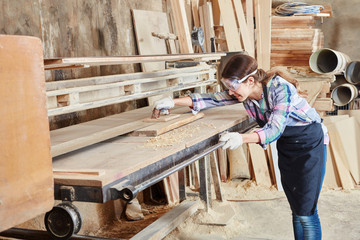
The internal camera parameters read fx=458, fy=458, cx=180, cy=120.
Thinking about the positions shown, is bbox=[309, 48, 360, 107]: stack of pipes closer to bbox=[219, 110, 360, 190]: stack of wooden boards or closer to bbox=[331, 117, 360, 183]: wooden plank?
bbox=[219, 110, 360, 190]: stack of wooden boards

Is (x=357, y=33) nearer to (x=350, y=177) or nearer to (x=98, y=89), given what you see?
(x=350, y=177)

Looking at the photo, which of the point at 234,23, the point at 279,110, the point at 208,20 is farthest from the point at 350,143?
the point at 279,110

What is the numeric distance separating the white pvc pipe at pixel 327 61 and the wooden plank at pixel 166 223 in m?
3.14

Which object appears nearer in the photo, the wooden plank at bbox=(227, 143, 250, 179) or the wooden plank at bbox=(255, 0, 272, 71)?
the wooden plank at bbox=(255, 0, 272, 71)

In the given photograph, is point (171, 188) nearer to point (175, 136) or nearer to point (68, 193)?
point (175, 136)

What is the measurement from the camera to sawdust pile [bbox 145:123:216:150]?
2383mm

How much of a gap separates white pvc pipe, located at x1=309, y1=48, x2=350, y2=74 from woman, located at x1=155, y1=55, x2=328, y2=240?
311 cm

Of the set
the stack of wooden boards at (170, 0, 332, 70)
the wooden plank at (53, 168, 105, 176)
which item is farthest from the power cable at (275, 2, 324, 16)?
the wooden plank at (53, 168, 105, 176)

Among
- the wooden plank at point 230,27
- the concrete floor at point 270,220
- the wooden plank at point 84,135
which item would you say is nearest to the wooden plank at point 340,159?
the concrete floor at point 270,220

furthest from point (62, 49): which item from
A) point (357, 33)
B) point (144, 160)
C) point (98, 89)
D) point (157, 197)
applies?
point (357, 33)

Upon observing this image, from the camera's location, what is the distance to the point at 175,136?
2.59 meters

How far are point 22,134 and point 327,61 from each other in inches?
219

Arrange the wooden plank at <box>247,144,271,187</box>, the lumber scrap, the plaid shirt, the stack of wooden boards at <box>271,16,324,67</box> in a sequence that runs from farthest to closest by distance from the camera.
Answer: the stack of wooden boards at <box>271,16,324,67</box>, the lumber scrap, the wooden plank at <box>247,144,271,187</box>, the plaid shirt

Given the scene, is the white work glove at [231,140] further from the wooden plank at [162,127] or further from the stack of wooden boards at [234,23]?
the stack of wooden boards at [234,23]
